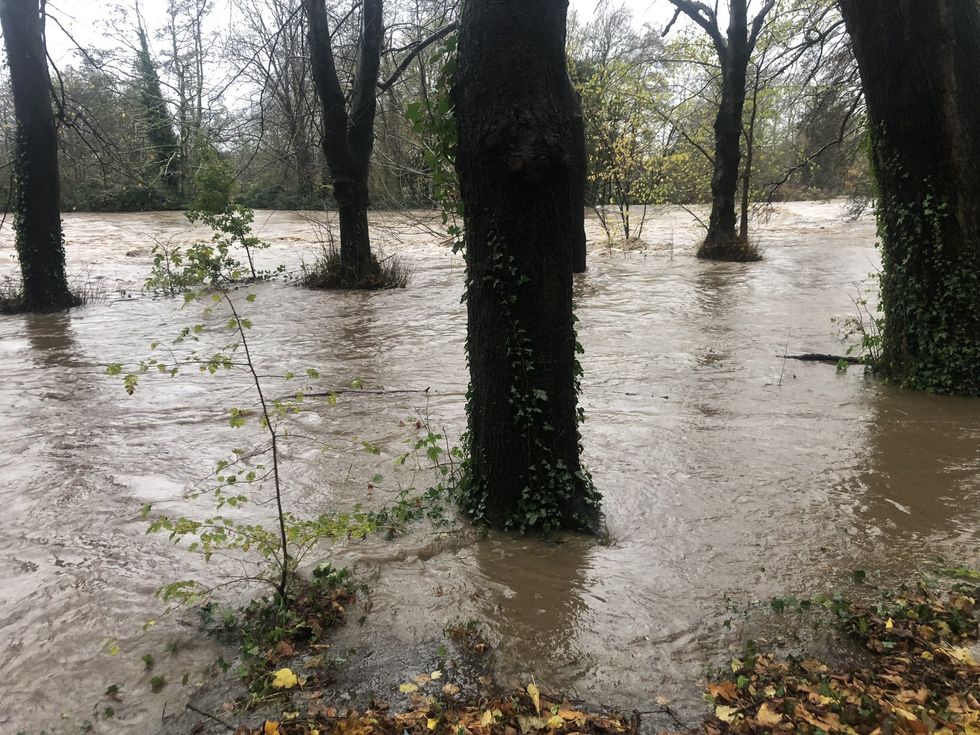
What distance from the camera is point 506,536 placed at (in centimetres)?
409

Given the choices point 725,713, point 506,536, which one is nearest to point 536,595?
point 506,536

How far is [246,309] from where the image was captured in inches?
525

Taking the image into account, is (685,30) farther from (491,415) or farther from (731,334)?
(491,415)

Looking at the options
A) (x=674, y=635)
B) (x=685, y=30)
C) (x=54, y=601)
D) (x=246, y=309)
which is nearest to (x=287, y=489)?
(x=54, y=601)

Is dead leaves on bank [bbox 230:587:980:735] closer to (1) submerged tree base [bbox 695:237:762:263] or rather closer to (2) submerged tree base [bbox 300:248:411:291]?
(2) submerged tree base [bbox 300:248:411:291]

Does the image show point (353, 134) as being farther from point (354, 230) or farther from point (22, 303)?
point (22, 303)

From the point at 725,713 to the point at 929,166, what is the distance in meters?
5.62

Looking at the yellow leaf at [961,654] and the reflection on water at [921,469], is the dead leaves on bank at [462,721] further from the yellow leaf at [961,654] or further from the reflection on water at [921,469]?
the reflection on water at [921,469]

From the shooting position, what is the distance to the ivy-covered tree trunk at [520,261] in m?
3.56

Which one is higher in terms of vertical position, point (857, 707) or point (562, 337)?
point (562, 337)

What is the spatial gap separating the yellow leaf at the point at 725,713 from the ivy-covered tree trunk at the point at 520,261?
4.79ft

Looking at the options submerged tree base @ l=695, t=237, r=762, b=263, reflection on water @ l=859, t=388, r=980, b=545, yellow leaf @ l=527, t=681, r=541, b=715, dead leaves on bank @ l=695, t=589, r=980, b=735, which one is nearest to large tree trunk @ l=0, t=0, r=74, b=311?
yellow leaf @ l=527, t=681, r=541, b=715

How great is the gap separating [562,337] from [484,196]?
2.76ft

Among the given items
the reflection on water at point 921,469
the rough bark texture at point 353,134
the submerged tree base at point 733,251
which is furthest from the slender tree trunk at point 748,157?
the reflection on water at point 921,469
